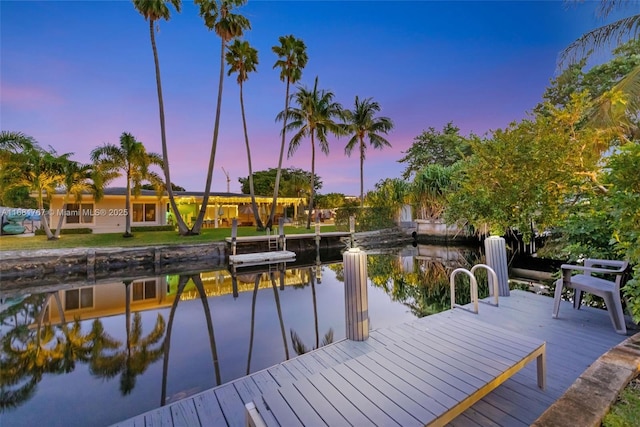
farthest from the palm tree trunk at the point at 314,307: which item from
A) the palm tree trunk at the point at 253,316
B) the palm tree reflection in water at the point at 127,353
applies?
the palm tree reflection in water at the point at 127,353

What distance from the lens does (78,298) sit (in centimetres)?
727

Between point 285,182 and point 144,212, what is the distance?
46.7ft

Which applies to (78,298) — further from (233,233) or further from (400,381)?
(400,381)

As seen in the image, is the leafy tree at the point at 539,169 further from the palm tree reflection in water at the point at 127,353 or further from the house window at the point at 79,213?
the house window at the point at 79,213

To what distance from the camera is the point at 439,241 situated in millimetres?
18531

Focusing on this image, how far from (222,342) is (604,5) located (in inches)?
353

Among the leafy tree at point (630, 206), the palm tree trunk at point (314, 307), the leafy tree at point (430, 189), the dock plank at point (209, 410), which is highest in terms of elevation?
the leafy tree at point (430, 189)

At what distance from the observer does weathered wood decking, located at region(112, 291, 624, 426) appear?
1.77m

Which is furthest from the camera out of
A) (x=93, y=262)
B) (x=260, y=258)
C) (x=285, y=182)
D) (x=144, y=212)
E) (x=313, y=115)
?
(x=285, y=182)

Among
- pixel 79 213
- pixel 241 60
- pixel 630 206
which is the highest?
pixel 241 60

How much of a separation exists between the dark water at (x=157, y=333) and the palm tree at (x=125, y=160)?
7.14m

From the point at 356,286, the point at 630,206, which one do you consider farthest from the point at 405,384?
the point at 630,206

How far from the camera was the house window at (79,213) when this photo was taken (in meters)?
15.8

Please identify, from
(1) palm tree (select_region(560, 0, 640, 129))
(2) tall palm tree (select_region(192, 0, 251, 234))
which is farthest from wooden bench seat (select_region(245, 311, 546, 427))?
(2) tall palm tree (select_region(192, 0, 251, 234))
